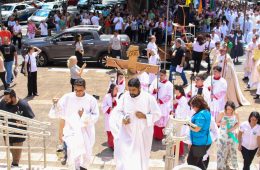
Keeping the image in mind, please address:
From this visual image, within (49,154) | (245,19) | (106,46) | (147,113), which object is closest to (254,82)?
(106,46)

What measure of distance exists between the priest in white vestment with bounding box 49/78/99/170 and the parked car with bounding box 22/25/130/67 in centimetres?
1099

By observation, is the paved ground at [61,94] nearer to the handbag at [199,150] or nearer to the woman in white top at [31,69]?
the woman in white top at [31,69]

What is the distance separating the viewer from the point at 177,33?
858 inches

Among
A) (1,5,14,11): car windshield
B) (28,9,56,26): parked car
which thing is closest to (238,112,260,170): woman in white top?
(28,9,56,26): parked car

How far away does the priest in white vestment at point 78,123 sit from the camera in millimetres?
6902

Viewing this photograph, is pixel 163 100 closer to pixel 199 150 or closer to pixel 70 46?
Answer: pixel 199 150

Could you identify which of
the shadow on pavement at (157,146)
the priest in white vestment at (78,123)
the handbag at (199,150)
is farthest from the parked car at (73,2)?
the handbag at (199,150)

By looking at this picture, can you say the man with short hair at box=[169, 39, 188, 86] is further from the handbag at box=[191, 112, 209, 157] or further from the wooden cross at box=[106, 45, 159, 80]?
the handbag at box=[191, 112, 209, 157]

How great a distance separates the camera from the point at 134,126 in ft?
22.0

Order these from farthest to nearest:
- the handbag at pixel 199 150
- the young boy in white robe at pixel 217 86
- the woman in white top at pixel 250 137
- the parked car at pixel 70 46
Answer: the parked car at pixel 70 46
the young boy in white robe at pixel 217 86
the woman in white top at pixel 250 137
the handbag at pixel 199 150

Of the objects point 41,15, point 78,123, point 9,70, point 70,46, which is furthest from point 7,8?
point 78,123

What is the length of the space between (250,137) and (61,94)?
752cm

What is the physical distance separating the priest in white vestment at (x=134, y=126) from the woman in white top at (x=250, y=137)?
75.8 inches

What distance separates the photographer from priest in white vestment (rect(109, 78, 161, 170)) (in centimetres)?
662
